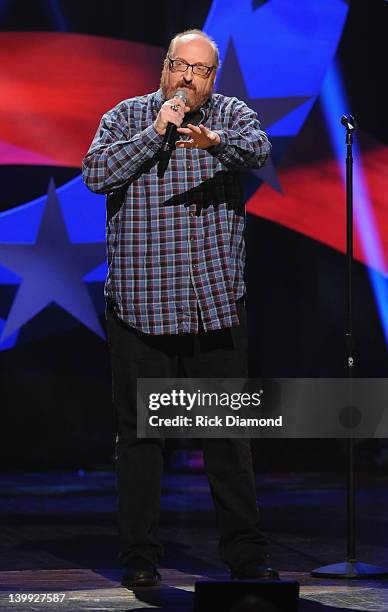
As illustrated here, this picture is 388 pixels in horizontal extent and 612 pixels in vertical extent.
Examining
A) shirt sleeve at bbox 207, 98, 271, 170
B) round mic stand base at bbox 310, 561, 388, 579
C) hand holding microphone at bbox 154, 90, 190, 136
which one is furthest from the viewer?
round mic stand base at bbox 310, 561, 388, 579

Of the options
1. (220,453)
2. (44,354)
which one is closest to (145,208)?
(220,453)

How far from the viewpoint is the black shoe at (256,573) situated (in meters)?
2.29

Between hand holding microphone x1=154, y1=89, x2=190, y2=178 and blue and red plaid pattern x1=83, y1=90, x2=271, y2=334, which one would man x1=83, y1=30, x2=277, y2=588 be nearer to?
blue and red plaid pattern x1=83, y1=90, x2=271, y2=334

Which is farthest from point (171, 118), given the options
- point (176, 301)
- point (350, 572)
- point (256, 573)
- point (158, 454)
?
point (350, 572)

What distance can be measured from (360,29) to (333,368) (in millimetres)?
1582

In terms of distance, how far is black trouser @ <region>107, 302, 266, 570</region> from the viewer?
2369mm

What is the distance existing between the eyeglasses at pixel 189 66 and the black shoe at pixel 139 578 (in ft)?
3.42

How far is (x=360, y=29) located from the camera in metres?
5.23

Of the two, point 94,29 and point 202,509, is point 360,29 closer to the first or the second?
point 94,29

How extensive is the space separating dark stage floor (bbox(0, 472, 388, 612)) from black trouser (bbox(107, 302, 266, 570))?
0.42ft

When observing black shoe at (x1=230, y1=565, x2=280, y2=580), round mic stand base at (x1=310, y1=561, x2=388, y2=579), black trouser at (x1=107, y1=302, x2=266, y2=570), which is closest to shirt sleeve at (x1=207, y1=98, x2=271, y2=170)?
black trouser at (x1=107, y1=302, x2=266, y2=570)

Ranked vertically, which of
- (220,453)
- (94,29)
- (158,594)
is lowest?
(158,594)

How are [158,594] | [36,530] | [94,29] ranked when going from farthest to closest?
[94,29] < [36,530] < [158,594]

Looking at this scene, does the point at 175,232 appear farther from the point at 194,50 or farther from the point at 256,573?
the point at 256,573
